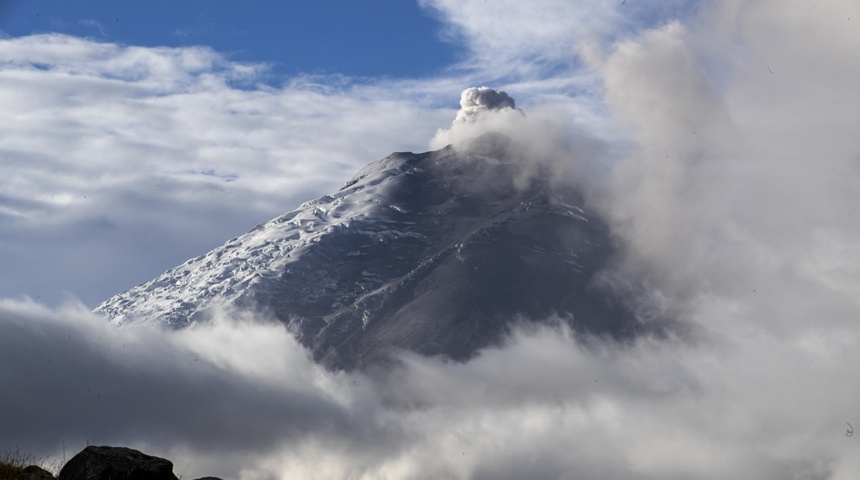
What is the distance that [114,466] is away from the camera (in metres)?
37.4

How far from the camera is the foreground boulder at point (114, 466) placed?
37312 millimetres

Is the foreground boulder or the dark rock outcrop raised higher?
the foreground boulder

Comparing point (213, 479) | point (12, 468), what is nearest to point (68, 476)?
point (12, 468)

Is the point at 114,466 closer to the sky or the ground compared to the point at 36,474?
closer to the sky

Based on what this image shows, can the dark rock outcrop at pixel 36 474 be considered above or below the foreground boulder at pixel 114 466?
below

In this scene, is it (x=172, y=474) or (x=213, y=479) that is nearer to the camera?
(x=172, y=474)

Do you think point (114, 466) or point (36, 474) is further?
point (114, 466)

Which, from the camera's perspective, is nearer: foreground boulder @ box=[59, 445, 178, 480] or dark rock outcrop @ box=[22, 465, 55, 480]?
dark rock outcrop @ box=[22, 465, 55, 480]

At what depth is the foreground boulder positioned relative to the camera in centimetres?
3731

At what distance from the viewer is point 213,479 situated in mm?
40531

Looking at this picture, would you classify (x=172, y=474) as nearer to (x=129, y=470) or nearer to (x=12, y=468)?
(x=129, y=470)

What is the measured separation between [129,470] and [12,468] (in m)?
3.80

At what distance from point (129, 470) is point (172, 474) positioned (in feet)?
4.92

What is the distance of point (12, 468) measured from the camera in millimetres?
36625
